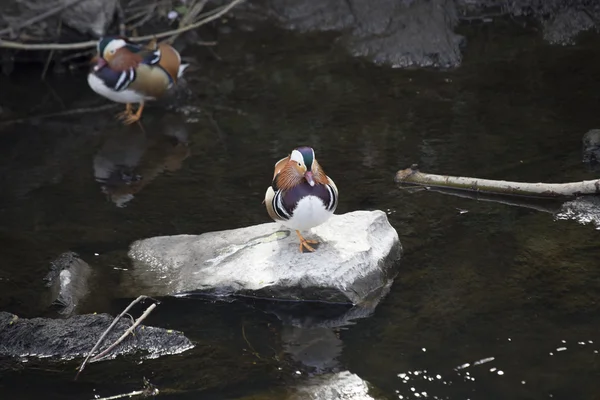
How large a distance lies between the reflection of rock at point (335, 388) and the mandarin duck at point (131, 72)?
170 inches

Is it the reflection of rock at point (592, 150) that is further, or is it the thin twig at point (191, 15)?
the thin twig at point (191, 15)

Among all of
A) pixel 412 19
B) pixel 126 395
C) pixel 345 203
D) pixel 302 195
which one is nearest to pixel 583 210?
pixel 345 203

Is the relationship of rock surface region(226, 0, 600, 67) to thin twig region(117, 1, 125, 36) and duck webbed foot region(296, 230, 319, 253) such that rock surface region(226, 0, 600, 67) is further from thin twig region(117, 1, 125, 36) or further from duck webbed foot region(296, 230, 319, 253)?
duck webbed foot region(296, 230, 319, 253)

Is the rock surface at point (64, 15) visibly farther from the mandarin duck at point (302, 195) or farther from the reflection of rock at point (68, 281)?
the mandarin duck at point (302, 195)

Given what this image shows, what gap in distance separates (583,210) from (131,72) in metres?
4.06

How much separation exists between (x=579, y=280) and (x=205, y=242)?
2106mm

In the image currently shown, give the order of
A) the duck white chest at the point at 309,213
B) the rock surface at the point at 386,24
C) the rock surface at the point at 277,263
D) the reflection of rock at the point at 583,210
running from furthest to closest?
1. the rock surface at the point at 386,24
2. the reflection of rock at the point at 583,210
3. the rock surface at the point at 277,263
4. the duck white chest at the point at 309,213

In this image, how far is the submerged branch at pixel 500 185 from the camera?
19.0 feet

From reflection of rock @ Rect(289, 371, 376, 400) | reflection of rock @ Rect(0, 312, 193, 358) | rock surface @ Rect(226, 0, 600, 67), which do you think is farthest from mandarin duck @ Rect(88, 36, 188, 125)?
reflection of rock @ Rect(289, 371, 376, 400)

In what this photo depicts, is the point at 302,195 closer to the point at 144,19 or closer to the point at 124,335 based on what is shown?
the point at 124,335

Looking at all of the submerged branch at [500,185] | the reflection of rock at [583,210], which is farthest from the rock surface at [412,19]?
the reflection of rock at [583,210]

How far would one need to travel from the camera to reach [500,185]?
598cm

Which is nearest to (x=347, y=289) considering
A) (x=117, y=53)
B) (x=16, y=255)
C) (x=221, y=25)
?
(x=16, y=255)

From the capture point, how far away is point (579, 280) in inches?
197
